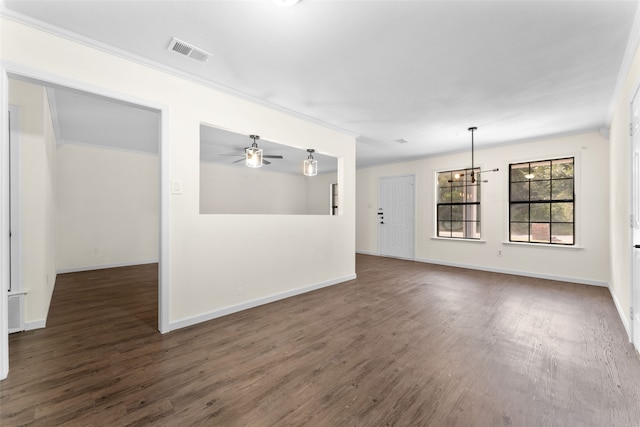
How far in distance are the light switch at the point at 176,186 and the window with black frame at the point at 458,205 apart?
5651 mm

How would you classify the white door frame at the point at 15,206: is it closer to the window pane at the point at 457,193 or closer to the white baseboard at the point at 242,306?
the white baseboard at the point at 242,306

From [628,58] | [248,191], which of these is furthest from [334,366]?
[248,191]

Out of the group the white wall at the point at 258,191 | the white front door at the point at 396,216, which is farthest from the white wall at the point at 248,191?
the white front door at the point at 396,216

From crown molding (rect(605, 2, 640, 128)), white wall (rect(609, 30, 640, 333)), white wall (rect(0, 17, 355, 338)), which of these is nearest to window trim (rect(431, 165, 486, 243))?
white wall (rect(609, 30, 640, 333))

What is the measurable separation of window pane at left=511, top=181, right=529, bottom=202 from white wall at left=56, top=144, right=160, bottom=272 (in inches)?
303

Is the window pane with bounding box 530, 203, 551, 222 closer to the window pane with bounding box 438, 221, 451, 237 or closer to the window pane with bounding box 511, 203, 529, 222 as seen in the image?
the window pane with bounding box 511, 203, 529, 222

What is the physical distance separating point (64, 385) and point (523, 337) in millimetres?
3734

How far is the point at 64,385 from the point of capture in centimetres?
191

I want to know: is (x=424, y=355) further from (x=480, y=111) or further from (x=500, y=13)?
(x=480, y=111)

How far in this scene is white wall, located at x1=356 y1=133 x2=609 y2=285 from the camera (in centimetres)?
460

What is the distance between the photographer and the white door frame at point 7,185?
6.37 feet

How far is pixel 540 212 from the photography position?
17.2ft

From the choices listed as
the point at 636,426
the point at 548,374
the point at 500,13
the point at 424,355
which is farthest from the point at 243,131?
the point at 636,426

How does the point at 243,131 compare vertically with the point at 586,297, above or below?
above
